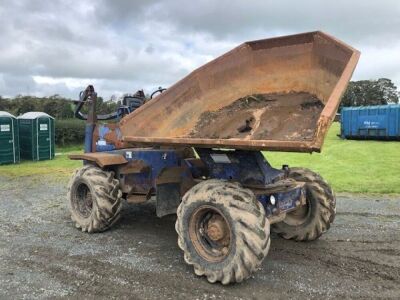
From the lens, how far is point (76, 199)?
7.34m

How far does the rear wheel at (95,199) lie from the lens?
6.78 meters

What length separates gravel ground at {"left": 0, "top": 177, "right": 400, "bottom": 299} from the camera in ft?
15.6

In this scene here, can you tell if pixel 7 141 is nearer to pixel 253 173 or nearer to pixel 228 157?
pixel 228 157

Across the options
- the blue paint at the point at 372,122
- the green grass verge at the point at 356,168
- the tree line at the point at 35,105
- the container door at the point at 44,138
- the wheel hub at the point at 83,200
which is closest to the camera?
the wheel hub at the point at 83,200

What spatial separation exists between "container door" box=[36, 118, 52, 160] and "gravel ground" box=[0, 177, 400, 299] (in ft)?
37.6

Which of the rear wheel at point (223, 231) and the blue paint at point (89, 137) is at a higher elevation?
the blue paint at point (89, 137)

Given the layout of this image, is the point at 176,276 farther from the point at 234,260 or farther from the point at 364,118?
the point at 364,118

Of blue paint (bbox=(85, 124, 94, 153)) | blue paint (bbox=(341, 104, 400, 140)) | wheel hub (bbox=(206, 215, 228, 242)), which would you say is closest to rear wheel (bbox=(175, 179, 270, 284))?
wheel hub (bbox=(206, 215, 228, 242))

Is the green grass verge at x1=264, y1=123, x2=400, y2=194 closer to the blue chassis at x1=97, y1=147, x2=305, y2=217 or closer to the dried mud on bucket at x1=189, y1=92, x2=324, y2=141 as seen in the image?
the dried mud on bucket at x1=189, y1=92, x2=324, y2=141

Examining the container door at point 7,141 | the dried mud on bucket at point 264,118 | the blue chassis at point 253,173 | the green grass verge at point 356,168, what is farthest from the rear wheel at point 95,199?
the container door at point 7,141

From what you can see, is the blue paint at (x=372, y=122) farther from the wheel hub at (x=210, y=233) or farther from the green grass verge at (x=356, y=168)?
the wheel hub at (x=210, y=233)

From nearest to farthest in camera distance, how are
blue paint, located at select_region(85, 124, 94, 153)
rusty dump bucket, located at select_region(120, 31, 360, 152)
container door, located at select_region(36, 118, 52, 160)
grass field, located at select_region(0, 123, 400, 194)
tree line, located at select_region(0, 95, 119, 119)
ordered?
1. rusty dump bucket, located at select_region(120, 31, 360, 152)
2. blue paint, located at select_region(85, 124, 94, 153)
3. grass field, located at select_region(0, 123, 400, 194)
4. container door, located at select_region(36, 118, 52, 160)
5. tree line, located at select_region(0, 95, 119, 119)

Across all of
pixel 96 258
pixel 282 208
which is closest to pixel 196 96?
pixel 282 208

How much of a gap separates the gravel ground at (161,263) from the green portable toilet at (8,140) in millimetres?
10205
